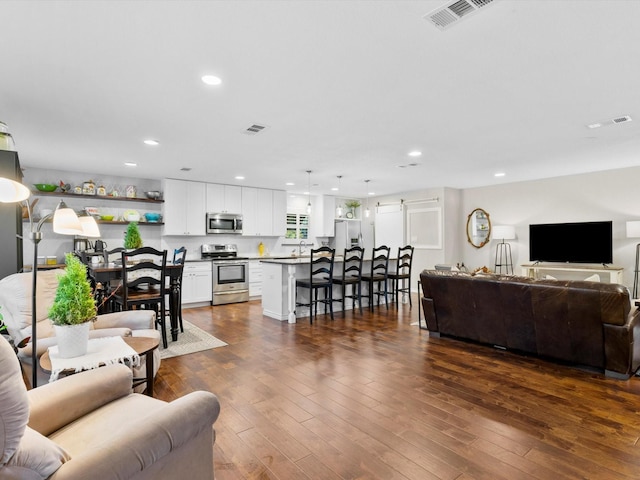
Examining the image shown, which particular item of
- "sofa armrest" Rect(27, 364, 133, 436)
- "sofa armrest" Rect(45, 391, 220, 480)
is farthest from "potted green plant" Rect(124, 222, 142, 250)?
"sofa armrest" Rect(45, 391, 220, 480)

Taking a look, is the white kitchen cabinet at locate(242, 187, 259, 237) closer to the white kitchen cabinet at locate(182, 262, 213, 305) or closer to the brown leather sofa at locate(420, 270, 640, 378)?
the white kitchen cabinet at locate(182, 262, 213, 305)

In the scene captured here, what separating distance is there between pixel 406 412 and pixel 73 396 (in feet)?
6.67

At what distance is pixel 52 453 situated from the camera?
1070 millimetres

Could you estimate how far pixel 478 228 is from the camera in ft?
26.8

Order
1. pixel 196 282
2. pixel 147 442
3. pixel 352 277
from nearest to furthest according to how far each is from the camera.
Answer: pixel 147 442 < pixel 352 277 < pixel 196 282

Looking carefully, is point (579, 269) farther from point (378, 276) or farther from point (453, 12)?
point (453, 12)

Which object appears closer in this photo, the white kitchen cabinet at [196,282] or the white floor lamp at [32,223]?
the white floor lamp at [32,223]

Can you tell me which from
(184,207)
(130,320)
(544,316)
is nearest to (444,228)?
(544,316)

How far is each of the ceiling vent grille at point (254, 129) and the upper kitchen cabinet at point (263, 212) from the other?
150 inches

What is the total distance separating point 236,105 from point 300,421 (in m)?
2.69

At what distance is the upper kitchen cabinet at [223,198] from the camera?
7.35 metres

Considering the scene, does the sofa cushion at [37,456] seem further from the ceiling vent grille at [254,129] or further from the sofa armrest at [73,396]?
the ceiling vent grille at [254,129]

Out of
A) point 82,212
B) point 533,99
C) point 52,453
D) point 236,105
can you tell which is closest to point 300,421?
point 52,453

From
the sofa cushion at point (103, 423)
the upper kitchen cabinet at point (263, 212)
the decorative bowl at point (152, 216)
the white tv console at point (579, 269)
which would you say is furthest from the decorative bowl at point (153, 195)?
the white tv console at point (579, 269)
